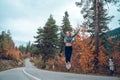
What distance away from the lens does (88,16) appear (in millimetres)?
29422

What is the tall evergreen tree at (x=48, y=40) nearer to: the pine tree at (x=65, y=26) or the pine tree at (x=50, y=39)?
the pine tree at (x=50, y=39)

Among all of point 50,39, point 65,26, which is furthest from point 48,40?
point 65,26

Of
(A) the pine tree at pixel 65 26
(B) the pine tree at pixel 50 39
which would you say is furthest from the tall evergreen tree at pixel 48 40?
(A) the pine tree at pixel 65 26

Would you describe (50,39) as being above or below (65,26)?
below

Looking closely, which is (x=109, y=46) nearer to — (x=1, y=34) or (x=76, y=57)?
(x=76, y=57)

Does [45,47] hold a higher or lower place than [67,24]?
lower

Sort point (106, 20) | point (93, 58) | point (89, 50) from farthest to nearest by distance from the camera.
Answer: point (106, 20) → point (89, 50) → point (93, 58)

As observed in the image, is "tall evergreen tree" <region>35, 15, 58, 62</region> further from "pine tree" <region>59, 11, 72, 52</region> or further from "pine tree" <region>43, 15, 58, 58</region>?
"pine tree" <region>59, 11, 72, 52</region>

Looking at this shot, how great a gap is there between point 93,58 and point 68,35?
18521 mm

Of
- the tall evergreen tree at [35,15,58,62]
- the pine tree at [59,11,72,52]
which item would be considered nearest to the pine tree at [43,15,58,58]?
the tall evergreen tree at [35,15,58,62]

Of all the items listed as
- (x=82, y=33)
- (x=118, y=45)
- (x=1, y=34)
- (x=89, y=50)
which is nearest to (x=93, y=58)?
(x=89, y=50)

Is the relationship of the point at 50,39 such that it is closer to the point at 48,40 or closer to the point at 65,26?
the point at 48,40

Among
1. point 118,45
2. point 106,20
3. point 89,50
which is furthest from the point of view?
point 106,20

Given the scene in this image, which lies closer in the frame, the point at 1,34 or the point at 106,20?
the point at 106,20
